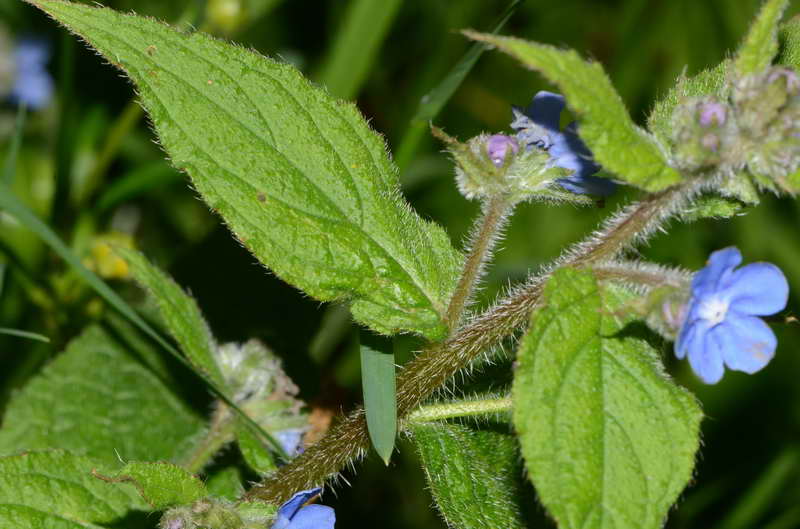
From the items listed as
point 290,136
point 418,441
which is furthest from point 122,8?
point 418,441

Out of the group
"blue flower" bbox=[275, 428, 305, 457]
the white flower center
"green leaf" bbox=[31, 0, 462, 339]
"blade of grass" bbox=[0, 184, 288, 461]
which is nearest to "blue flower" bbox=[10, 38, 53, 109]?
"blade of grass" bbox=[0, 184, 288, 461]

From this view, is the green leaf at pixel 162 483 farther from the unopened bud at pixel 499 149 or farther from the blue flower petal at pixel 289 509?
the unopened bud at pixel 499 149

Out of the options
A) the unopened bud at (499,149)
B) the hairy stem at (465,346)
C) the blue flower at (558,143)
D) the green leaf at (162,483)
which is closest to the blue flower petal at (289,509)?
the green leaf at (162,483)

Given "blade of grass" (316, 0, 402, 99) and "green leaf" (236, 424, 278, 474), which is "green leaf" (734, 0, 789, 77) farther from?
"blade of grass" (316, 0, 402, 99)

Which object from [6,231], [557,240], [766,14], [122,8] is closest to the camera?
[766,14]

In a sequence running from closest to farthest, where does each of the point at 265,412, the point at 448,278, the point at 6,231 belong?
Result: the point at 448,278 → the point at 265,412 → the point at 6,231

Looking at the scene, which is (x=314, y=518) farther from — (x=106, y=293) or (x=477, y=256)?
(x=106, y=293)

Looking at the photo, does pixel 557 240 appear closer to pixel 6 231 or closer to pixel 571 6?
pixel 571 6
